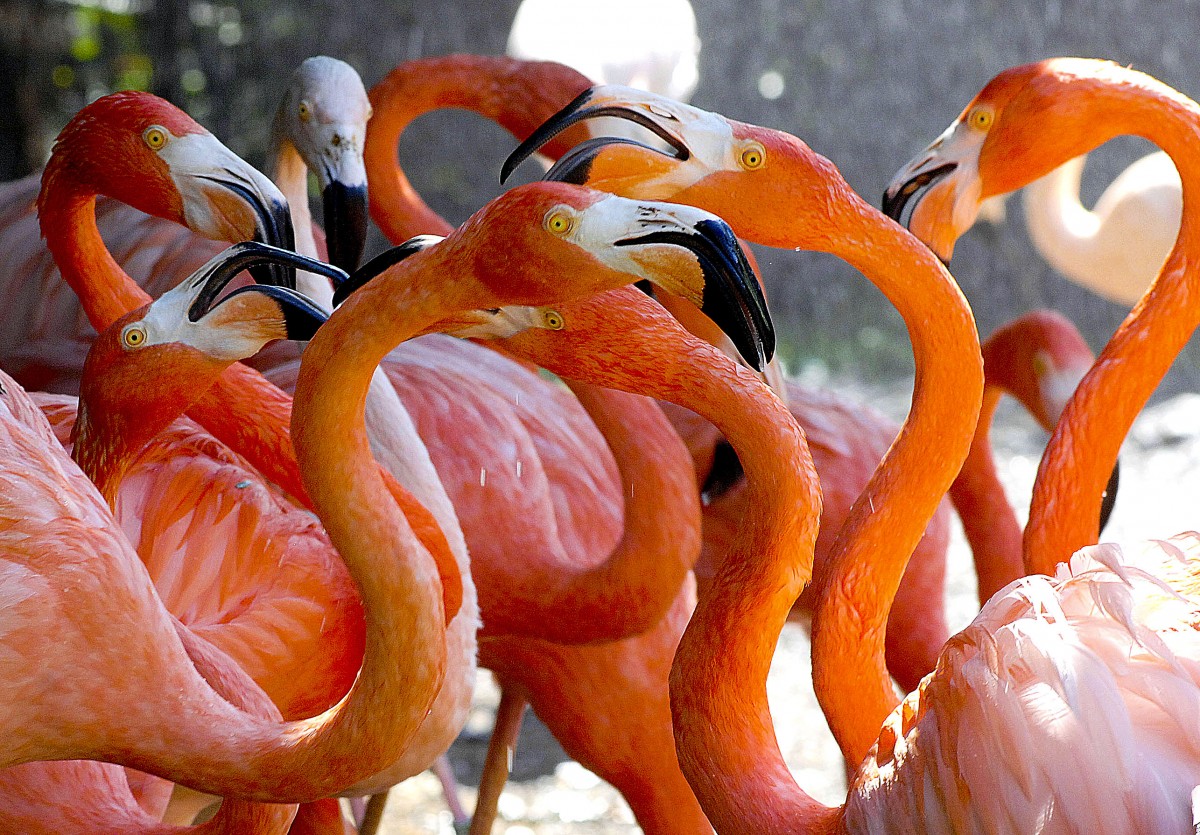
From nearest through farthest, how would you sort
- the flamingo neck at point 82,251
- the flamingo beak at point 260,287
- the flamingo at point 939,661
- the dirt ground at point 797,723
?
the flamingo at point 939,661
the flamingo beak at point 260,287
the flamingo neck at point 82,251
the dirt ground at point 797,723

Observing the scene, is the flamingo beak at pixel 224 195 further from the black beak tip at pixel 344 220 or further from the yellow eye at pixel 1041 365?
the yellow eye at pixel 1041 365

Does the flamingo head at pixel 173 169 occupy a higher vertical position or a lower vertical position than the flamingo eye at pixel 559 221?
lower

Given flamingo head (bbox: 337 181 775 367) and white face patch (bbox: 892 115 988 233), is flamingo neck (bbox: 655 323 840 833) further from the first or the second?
white face patch (bbox: 892 115 988 233)

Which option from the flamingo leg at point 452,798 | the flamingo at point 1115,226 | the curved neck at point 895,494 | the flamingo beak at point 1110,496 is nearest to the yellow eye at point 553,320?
the curved neck at point 895,494

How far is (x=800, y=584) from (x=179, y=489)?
91 centimetres

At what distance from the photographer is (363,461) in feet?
5.12

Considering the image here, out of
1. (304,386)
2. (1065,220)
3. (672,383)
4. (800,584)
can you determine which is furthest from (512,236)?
(1065,220)

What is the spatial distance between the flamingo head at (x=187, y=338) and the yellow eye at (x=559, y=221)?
38 cm

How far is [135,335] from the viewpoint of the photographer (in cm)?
175

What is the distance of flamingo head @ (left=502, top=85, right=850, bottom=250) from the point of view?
1.80 meters

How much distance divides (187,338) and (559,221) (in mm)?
577

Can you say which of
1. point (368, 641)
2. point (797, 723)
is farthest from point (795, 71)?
point (368, 641)

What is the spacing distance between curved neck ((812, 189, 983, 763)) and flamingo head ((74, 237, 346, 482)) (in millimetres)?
706

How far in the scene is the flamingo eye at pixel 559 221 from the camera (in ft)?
4.55
